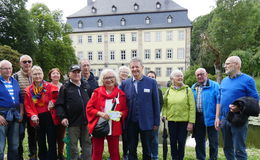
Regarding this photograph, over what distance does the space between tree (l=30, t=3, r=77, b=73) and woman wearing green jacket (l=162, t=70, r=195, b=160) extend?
982 inches

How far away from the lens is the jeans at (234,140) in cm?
347

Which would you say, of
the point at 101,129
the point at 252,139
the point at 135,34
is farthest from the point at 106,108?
the point at 135,34

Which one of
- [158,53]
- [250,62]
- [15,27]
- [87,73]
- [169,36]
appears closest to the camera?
[87,73]

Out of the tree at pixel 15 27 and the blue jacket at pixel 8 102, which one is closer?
the blue jacket at pixel 8 102

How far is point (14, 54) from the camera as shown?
15883 millimetres

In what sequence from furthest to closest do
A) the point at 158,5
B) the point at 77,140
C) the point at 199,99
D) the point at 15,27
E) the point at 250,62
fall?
the point at 158,5
the point at 15,27
the point at 250,62
the point at 199,99
the point at 77,140

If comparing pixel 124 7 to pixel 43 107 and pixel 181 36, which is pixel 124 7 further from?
pixel 43 107

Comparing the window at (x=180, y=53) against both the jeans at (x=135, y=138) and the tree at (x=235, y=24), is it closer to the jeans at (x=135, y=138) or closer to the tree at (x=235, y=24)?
the tree at (x=235, y=24)

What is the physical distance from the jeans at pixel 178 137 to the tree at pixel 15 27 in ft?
74.6

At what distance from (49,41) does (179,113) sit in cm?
2639

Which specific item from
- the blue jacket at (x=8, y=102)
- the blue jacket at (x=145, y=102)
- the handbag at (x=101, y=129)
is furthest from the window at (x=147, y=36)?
the handbag at (x=101, y=129)

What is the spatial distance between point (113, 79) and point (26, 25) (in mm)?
23050

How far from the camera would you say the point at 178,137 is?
4.16 meters

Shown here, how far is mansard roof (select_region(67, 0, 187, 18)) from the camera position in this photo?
3675cm
